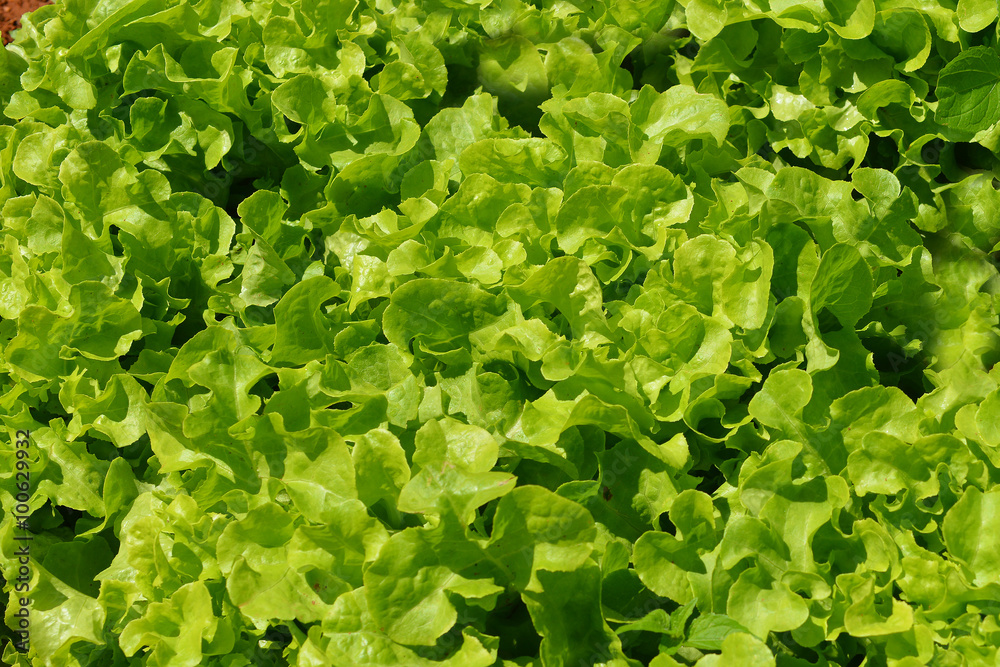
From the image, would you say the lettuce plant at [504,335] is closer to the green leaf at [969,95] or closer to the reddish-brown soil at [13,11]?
the green leaf at [969,95]

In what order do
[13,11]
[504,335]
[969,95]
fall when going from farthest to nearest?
1. [13,11]
2. [969,95]
3. [504,335]

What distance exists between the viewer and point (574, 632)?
58.8 inches

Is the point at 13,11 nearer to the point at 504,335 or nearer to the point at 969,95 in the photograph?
the point at 504,335

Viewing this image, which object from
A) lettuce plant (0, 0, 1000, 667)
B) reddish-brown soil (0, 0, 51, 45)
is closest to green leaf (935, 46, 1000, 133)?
lettuce plant (0, 0, 1000, 667)

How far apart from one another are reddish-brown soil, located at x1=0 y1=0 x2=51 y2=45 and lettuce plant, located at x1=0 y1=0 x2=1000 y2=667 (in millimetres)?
2047

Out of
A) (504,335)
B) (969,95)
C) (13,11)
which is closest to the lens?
(504,335)

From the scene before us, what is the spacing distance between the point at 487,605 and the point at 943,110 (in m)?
1.56

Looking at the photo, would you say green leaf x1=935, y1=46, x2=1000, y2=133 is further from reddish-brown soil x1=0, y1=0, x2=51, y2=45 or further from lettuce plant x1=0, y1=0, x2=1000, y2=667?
reddish-brown soil x1=0, y1=0, x2=51, y2=45

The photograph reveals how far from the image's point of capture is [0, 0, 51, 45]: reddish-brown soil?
4293 mm

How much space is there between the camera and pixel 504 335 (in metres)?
1.65

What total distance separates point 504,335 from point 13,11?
4043mm

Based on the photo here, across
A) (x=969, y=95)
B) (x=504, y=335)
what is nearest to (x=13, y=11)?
(x=504, y=335)

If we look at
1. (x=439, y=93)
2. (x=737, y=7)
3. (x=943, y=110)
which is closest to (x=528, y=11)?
(x=439, y=93)

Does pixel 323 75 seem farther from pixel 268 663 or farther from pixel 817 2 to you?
pixel 268 663
